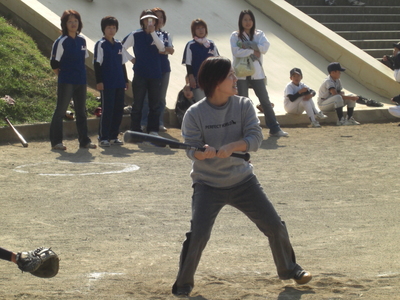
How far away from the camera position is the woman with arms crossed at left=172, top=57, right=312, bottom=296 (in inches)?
165

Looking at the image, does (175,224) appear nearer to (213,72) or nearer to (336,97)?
(213,72)

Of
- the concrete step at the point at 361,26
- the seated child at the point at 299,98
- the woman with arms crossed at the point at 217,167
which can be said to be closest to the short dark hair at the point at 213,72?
the woman with arms crossed at the point at 217,167

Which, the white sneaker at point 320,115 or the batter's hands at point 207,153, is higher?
the white sneaker at point 320,115

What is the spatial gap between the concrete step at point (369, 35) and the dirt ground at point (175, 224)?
8797 millimetres

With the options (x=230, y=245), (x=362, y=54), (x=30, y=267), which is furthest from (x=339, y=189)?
(x=362, y=54)

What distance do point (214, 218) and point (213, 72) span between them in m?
0.98

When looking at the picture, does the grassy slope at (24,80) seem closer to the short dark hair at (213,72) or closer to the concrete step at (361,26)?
the short dark hair at (213,72)

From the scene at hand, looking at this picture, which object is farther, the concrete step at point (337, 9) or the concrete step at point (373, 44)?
the concrete step at point (337, 9)

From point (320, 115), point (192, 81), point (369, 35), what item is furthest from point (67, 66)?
point (369, 35)

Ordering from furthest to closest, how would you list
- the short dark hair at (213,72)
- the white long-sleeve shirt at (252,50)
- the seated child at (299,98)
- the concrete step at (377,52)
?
the concrete step at (377,52), the seated child at (299,98), the white long-sleeve shirt at (252,50), the short dark hair at (213,72)

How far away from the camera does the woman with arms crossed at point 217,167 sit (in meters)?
4.20

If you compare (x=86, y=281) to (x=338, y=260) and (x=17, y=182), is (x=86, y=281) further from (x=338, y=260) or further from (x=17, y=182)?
(x=17, y=182)

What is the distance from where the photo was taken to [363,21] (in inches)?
739

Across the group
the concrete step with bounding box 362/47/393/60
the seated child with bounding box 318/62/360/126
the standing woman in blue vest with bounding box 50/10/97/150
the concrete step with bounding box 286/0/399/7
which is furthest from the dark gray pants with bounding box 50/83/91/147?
the concrete step with bounding box 286/0/399/7
